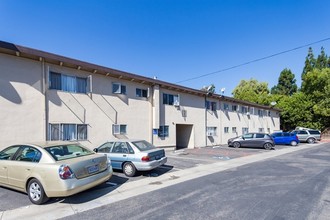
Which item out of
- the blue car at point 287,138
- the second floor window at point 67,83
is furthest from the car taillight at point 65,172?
the blue car at point 287,138

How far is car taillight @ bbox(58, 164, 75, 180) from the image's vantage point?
5.43 m

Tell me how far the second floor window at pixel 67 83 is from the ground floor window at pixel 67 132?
1849 millimetres

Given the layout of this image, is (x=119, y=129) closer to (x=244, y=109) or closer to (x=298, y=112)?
(x=244, y=109)

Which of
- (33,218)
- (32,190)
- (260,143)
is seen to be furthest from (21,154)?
(260,143)

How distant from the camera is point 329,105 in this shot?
3681cm

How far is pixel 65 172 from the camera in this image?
548 cm

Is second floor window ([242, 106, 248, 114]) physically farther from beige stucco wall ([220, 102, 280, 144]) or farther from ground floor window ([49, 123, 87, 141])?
ground floor window ([49, 123, 87, 141])

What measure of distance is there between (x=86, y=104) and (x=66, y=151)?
6.46m

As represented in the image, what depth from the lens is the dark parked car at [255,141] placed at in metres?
20.5

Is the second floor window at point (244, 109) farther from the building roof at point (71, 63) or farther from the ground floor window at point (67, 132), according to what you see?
the ground floor window at point (67, 132)

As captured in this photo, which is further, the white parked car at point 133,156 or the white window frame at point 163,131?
the white window frame at point 163,131

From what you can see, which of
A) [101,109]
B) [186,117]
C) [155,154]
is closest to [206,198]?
[155,154]

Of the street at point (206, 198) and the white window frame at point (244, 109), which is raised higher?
the white window frame at point (244, 109)

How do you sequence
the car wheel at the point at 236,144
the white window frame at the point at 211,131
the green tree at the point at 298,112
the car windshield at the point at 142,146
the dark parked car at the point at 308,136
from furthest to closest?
the green tree at the point at 298,112, the dark parked car at the point at 308,136, the white window frame at the point at 211,131, the car wheel at the point at 236,144, the car windshield at the point at 142,146
